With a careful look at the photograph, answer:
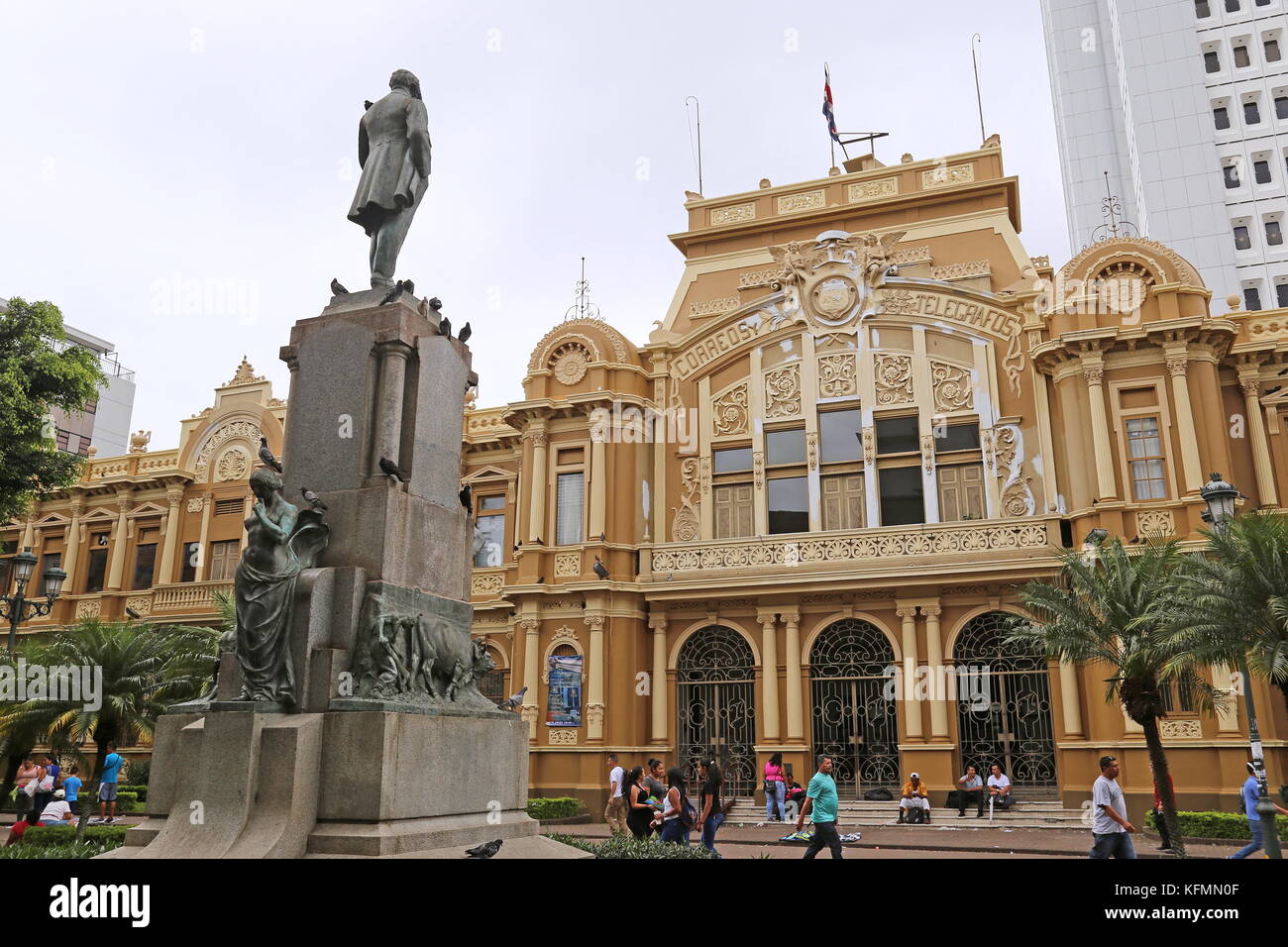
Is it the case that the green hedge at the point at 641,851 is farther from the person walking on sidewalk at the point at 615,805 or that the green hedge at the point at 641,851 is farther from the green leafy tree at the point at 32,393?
the green leafy tree at the point at 32,393

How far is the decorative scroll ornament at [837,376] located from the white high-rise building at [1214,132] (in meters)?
31.0

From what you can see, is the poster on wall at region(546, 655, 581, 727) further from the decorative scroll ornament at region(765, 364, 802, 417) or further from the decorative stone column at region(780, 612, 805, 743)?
the decorative scroll ornament at region(765, 364, 802, 417)

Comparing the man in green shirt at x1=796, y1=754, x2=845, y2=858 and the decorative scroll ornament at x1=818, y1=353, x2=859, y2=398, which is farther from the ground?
the decorative scroll ornament at x1=818, y1=353, x2=859, y2=398

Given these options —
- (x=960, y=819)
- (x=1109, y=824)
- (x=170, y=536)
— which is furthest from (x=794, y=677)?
(x=170, y=536)

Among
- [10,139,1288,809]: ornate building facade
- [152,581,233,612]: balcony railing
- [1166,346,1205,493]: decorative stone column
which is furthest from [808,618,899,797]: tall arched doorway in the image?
[152,581,233,612]: balcony railing

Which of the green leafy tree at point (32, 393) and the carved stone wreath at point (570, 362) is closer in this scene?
the green leafy tree at point (32, 393)

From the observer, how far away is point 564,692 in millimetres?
25391

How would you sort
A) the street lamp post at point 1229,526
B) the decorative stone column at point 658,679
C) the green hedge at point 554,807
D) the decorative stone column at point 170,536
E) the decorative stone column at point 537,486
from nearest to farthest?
the street lamp post at point 1229,526
the green hedge at point 554,807
the decorative stone column at point 658,679
the decorative stone column at point 537,486
the decorative stone column at point 170,536

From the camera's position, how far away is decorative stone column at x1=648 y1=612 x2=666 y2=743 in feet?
82.2

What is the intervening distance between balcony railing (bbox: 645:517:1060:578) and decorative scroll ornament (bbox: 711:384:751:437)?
330 cm

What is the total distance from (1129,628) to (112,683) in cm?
Result: 1775

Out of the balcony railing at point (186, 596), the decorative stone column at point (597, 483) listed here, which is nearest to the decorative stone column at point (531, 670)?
the decorative stone column at point (597, 483)

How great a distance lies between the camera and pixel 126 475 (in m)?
34.8

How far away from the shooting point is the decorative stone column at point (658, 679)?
82.2 ft
